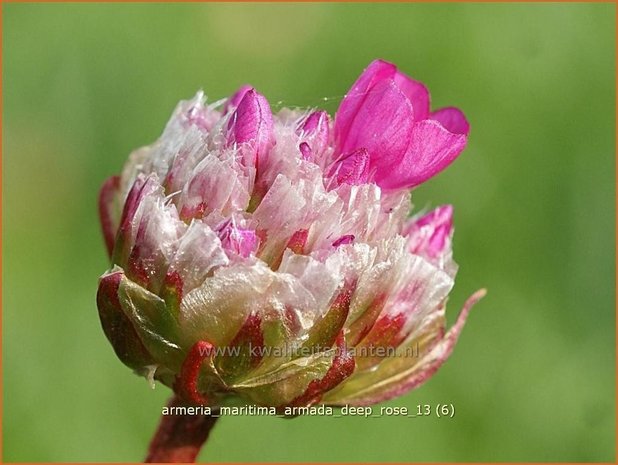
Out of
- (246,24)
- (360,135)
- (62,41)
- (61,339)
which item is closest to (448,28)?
(246,24)

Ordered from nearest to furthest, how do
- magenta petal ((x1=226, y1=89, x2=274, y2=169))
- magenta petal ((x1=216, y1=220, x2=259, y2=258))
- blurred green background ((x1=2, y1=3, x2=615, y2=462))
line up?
magenta petal ((x1=216, y1=220, x2=259, y2=258))
magenta petal ((x1=226, y1=89, x2=274, y2=169))
blurred green background ((x1=2, y1=3, x2=615, y2=462))

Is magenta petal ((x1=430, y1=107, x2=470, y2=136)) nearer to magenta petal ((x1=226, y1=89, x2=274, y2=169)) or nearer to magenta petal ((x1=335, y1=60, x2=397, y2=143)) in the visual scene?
magenta petal ((x1=335, y1=60, x2=397, y2=143))

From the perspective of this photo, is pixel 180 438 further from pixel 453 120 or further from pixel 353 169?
pixel 453 120

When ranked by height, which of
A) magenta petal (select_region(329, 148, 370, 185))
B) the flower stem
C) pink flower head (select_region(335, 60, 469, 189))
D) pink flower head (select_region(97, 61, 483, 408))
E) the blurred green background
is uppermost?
pink flower head (select_region(335, 60, 469, 189))

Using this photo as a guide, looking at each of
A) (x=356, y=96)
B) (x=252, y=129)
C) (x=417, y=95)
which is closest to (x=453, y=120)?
(x=417, y=95)

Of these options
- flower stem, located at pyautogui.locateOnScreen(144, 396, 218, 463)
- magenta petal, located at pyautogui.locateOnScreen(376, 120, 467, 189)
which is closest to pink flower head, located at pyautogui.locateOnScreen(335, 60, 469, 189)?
magenta petal, located at pyautogui.locateOnScreen(376, 120, 467, 189)

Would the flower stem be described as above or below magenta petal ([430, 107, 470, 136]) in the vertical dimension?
below

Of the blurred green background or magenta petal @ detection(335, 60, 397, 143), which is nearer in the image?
magenta petal @ detection(335, 60, 397, 143)

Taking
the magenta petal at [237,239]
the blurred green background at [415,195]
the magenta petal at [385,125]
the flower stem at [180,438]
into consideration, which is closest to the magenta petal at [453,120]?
the magenta petal at [385,125]
